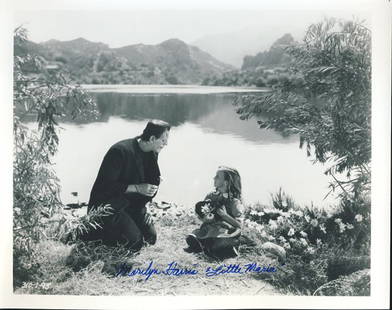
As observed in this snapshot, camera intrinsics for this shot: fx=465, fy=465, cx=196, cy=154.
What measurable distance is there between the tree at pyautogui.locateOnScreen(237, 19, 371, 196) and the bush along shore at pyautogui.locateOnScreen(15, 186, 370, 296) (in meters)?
0.25

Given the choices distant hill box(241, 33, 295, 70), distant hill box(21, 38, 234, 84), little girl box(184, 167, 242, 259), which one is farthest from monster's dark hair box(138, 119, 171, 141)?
distant hill box(241, 33, 295, 70)

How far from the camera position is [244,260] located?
7.75ft

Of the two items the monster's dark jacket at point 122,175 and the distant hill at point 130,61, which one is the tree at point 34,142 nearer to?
the distant hill at point 130,61

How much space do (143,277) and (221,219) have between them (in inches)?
19.5

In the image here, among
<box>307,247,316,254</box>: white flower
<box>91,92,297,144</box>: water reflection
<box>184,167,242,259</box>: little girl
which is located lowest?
<box>307,247,316,254</box>: white flower

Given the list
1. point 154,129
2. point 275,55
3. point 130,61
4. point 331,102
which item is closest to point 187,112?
point 154,129

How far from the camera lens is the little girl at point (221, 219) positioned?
2359 millimetres

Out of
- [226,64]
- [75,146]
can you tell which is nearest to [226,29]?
[226,64]

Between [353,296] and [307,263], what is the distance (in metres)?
0.29

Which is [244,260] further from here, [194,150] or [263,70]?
[263,70]
